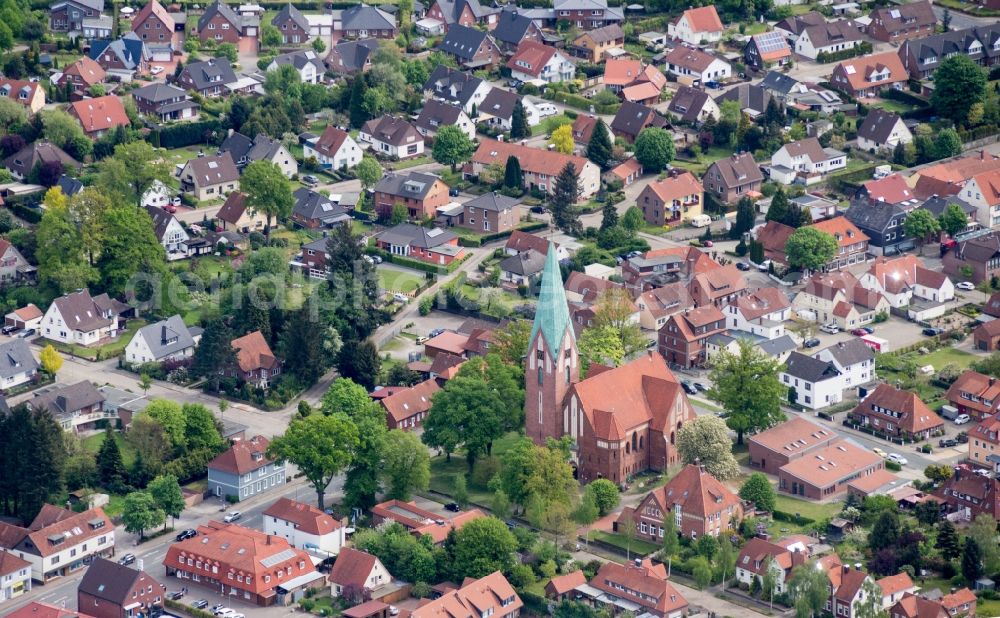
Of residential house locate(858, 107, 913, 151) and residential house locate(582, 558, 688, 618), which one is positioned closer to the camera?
residential house locate(582, 558, 688, 618)

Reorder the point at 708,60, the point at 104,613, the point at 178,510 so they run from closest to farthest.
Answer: the point at 104,613 → the point at 178,510 → the point at 708,60

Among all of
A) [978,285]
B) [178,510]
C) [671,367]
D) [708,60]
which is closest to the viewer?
[178,510]

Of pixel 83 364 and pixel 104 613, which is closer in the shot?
pixel 104 613

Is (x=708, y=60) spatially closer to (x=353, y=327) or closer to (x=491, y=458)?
(x=353, y=327)

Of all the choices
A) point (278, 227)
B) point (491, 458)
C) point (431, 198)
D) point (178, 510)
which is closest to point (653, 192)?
point (431, 198)

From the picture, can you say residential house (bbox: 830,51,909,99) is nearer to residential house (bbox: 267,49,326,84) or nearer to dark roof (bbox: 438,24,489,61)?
dark roof (bbox: 438,24,489,61)

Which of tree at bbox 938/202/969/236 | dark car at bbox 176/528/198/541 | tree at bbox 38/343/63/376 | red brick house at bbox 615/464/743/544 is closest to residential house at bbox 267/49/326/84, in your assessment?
tree at bbox 38/343/63/376
